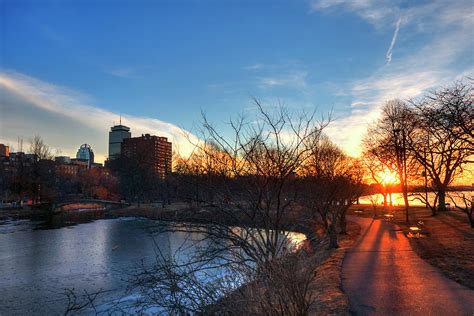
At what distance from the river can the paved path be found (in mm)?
4164

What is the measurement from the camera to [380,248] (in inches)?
669

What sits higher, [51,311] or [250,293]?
[250,293]

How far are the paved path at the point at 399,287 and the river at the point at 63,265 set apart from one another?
4164mm

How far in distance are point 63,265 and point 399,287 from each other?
64.8 feet

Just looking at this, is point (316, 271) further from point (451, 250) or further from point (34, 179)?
point (34, 179)

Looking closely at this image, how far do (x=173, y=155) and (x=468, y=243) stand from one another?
14.1 metres

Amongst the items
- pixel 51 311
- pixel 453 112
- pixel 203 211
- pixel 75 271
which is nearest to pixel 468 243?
pixel 453 112

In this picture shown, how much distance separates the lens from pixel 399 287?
967 cm

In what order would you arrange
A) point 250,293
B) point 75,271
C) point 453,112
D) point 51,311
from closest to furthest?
1. point 250,293
2. point 453,112
3. point 51,311
4. point 75,271

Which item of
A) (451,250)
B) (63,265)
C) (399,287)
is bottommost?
(63,265)

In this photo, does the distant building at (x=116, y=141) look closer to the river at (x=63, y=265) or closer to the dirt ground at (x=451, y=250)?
the river at (x=63, y=265)

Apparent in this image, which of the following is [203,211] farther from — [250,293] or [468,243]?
[468,243]

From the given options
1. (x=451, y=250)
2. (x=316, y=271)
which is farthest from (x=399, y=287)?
(x=451, y=250)

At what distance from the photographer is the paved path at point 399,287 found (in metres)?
7.85
